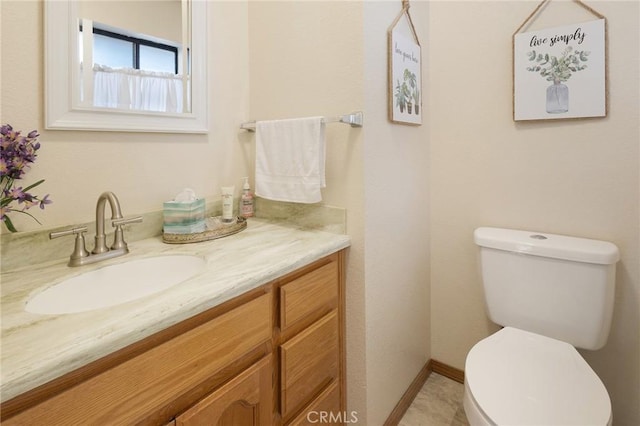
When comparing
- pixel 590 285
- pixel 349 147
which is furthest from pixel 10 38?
pixel 590 285

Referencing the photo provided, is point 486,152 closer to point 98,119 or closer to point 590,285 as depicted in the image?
point 590,285

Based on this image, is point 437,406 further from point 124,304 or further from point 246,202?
point 124,304

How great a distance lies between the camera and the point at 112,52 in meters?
1.06

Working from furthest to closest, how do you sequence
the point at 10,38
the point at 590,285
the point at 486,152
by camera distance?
the point at 486,152 → the point at 590,285 → the point at 10,38

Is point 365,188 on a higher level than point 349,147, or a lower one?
lower

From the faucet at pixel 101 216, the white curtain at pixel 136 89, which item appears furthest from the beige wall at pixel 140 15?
the faucet at pixel 101 216

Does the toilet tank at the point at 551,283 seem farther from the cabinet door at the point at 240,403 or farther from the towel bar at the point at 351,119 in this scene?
the cabinet door at the point at 240,403

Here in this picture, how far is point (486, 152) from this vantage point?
1.50 meters

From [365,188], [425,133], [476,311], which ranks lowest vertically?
[476,311]

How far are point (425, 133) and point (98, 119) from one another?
1.34 metres

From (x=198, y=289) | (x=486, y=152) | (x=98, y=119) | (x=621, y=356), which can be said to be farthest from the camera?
(x=486, y=152)

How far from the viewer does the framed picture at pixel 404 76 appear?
1.26m

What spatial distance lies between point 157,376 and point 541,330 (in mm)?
1308

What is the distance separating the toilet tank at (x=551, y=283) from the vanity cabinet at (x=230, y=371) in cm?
65
